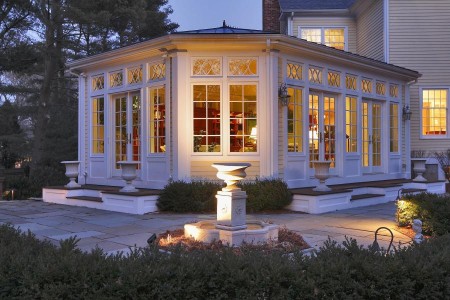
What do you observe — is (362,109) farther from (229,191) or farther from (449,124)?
(229,191)

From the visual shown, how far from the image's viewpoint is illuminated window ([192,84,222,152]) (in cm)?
1027

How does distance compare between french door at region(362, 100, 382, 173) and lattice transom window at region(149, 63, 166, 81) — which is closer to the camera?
lattice transom window at region(149, 63, 166, 81)

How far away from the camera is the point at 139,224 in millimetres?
8398

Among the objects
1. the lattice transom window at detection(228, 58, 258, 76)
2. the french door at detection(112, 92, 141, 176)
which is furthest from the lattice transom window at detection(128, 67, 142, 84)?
the lattice transom window at detection(228, 58, 258, 76)

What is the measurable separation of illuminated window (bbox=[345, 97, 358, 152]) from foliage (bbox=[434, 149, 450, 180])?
15.2 feet

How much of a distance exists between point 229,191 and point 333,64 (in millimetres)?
6911

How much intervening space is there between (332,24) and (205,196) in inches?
512

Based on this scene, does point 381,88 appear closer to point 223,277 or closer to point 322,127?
point 322,127

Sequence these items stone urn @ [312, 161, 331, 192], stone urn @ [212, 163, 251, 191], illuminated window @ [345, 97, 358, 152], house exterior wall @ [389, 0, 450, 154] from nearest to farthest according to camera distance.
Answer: stone urn @ [212, 163, 251, 191], stone urn @ [312, 161, 331, 192], illuminated window @ [345, 97, 358, 152], house exterior wall @ [389, 0, 450, 154]

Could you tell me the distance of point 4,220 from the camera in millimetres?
9172

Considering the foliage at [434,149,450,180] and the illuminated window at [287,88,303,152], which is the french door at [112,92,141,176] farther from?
the foliage at [434,149,450,180]

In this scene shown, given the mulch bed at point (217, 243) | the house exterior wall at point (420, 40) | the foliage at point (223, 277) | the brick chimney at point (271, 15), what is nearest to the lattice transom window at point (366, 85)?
the house exterior wall at point (420, 40)

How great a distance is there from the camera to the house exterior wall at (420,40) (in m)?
17.3

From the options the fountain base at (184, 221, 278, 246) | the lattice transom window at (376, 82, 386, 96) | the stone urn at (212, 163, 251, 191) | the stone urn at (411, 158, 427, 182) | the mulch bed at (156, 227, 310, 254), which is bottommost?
the mulch bed at (156, 227, 310, 254)
